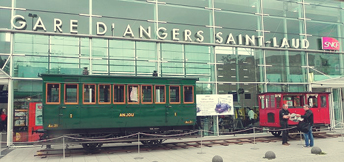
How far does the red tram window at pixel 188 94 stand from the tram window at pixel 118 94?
2.94 m

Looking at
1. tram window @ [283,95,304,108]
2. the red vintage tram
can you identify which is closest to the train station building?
the red vintage tram

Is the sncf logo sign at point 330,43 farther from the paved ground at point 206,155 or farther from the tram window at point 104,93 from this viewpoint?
the tram window at point 104,93

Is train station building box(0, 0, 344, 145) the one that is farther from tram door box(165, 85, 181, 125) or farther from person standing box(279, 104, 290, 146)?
person standing box(279, 104, 290, 146)

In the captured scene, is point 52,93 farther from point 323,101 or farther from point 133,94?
point 323,101

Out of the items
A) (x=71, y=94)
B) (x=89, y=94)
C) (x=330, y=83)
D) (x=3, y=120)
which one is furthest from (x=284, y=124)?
(x=3, y=120)

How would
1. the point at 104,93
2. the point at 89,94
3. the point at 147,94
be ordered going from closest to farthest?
the point at 89,94, the point at 104,93, the point at 147,94

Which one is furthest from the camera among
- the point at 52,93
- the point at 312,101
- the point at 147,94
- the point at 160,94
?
the point at 312,101

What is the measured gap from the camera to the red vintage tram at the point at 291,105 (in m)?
16.7

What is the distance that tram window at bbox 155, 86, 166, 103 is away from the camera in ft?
44.5

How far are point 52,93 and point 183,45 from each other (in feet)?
30.3

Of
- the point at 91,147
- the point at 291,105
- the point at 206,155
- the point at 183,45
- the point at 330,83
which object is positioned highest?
the point at 183,45

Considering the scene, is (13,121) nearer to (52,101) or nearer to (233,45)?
(52,101)

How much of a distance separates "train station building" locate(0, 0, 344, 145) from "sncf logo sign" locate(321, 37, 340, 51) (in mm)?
75

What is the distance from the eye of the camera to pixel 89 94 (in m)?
12.5
